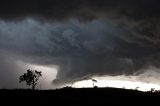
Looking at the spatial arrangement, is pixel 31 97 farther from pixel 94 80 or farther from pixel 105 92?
pixel 94 80

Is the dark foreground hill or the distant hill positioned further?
the distant hill

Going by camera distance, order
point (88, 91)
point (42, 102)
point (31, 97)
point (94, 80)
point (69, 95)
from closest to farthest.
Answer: point (42, 102) → point (31, 97) → point (69, 95) → point (88, 91) → point (94, 80)

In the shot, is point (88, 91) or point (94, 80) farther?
point (94, 80)

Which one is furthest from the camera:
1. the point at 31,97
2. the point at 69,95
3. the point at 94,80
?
the point at 94,80

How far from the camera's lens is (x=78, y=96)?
53875mm

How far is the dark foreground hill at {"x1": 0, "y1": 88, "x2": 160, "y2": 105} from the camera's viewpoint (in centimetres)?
4959

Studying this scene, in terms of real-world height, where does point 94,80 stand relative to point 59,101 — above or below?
above

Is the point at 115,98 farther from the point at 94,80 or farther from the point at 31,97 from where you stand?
the point at 94,80

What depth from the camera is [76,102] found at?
4878 centimetres

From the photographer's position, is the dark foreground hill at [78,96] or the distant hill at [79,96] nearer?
the dark foreground hill at [78,96]

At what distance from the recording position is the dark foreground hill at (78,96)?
49.6m

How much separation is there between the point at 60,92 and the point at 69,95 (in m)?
2.67

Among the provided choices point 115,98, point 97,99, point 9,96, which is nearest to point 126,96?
point 115,98

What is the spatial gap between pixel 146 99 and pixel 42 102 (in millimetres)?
16371
